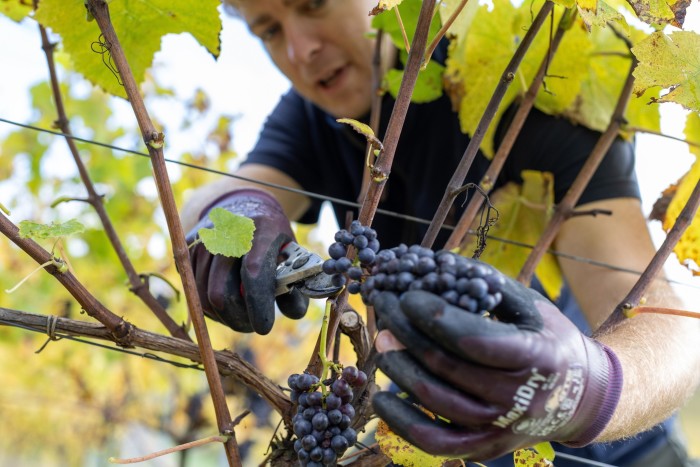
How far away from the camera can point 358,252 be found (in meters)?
0.86

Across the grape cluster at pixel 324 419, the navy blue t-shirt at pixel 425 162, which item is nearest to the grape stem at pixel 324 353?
the grape cluster at pixel 324 419

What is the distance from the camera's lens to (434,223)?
3.29 ft

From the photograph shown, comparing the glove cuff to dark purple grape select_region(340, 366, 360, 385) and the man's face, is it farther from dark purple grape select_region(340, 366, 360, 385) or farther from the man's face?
the man's face

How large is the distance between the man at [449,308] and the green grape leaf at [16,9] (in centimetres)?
60

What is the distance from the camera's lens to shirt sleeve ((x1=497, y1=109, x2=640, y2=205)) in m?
1.58

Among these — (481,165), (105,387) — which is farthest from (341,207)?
(105,387)

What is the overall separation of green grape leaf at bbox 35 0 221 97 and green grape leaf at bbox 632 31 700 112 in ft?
2.35

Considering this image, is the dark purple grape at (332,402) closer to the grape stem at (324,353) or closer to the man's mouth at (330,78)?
the grape stem at (324,353)

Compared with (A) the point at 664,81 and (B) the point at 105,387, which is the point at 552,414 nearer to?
(A) the point at 664,81

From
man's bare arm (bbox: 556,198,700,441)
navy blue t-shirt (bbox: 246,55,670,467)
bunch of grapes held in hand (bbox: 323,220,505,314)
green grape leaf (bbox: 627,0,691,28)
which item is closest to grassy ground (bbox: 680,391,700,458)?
Answer: navy blue t-shirt (bbox: 246,55,670,467)

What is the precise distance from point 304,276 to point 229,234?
0.14 metres

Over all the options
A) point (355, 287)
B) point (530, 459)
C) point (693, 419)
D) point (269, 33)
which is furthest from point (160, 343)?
point (693, 419)

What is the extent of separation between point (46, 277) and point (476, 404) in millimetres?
3379

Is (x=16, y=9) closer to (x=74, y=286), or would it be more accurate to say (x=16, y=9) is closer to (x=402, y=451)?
(x=74, y=286)
